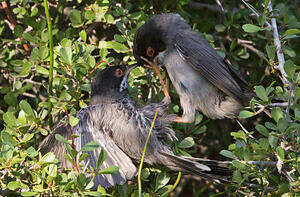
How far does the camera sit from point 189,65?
3.97m

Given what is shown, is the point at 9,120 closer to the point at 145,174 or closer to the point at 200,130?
the point at 145,174

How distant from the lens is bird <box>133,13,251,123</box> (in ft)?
12.9

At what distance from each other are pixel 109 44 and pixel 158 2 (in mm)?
926

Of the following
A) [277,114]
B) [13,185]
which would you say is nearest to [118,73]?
[13,185]

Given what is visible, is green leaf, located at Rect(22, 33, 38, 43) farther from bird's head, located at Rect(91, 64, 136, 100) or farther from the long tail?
the long tail

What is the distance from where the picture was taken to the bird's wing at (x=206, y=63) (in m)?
3.93

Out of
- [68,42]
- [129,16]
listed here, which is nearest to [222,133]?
[129,16]

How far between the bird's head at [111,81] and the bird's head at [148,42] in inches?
6.8

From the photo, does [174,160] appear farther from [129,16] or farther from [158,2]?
[158,2]

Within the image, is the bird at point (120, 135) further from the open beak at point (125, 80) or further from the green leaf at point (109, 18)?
the green leaf at point (109, 18)

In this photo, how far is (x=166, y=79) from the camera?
416cm

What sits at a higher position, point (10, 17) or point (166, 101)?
point (10, 17)

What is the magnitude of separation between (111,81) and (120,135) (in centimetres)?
54

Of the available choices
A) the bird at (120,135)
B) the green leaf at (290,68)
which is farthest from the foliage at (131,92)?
the bird at (120,135)
